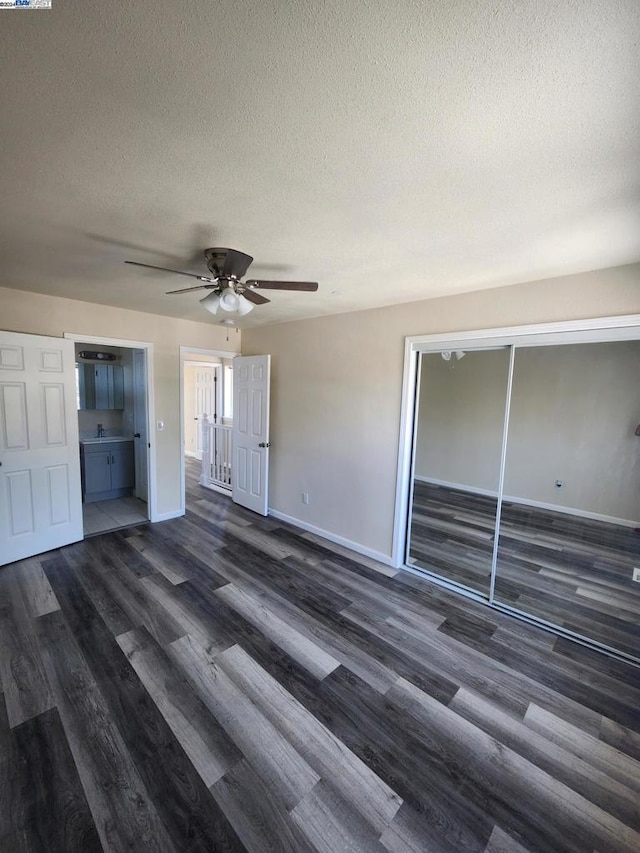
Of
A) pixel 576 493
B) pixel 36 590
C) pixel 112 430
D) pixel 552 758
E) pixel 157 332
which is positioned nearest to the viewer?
pixel 552 758

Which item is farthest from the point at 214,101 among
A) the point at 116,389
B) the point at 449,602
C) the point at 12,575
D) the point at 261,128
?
the point at 116,389

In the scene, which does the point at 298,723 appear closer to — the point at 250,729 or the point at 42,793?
the point at 250,729

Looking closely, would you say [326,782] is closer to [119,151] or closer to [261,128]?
[261,128]

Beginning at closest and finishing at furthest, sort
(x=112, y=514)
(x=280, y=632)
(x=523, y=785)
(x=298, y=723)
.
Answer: (x=523, y=785) → (x=298, y=723) → (x=280, y=632) → (x=112, y=514)

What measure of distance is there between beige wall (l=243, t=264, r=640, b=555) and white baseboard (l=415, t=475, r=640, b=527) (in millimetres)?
1784

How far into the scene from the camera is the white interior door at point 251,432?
454 cm

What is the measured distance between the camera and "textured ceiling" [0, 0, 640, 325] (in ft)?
2.78

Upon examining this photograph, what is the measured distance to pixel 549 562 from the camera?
3.48 meters

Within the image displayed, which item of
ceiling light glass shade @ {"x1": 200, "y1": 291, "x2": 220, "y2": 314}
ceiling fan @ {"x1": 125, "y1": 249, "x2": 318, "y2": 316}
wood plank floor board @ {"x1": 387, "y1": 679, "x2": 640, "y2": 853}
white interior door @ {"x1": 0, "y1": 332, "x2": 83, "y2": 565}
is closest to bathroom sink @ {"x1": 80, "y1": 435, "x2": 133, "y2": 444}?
white interior door @ {"x1": 0, "y1": 332, "x2": 83, "y2": 565}

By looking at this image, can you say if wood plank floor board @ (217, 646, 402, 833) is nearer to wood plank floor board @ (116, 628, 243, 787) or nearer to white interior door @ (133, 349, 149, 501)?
wood plank floor board @ (116, 628, 243, 787)

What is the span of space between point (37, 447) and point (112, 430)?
81.6 inches

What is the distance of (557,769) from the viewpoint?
5.36 feet

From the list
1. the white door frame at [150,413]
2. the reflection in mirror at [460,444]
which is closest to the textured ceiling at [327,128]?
the white door frame at [150,413]

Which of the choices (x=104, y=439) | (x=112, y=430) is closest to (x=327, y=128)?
(x=104, y=439)
